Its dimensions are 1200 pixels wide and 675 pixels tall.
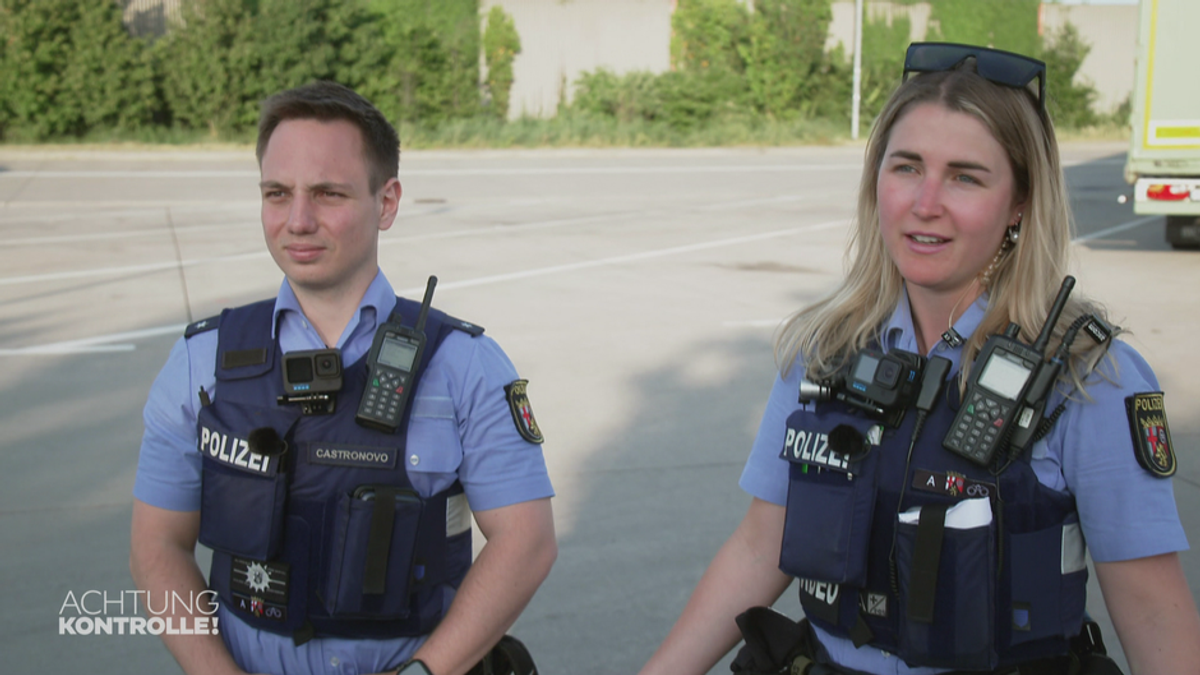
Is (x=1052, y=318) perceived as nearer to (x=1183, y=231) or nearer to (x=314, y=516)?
(x=314, y=516)

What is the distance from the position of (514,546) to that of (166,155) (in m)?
25.3

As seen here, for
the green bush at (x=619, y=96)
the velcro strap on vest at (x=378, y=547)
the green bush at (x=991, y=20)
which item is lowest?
the velcro strap on vest at (x=378, y=547)

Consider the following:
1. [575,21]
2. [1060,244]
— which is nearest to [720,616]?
[1060,244]

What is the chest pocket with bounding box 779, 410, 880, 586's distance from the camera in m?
1.90

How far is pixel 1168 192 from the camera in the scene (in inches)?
452

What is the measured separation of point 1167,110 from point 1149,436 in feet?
36.6

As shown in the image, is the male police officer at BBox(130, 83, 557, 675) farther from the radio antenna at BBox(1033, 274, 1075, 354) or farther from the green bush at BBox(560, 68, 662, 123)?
the green bush at BBox(560, 68, 662, 123)

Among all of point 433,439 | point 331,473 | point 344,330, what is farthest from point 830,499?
point 344,330

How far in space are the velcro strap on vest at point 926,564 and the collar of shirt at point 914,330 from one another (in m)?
0.30

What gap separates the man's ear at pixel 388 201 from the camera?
238 centimetres

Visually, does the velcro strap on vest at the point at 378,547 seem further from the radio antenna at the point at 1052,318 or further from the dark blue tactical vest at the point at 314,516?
the radio antenna at the point at 1052,318

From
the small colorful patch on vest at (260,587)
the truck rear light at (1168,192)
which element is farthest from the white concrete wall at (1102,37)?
the small colorful patch on vest at (260,587)

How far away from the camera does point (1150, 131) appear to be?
1148 centimetres

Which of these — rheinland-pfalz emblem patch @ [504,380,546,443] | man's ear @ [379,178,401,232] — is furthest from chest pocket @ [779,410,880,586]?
man's ear @ [379,178,401,232]
